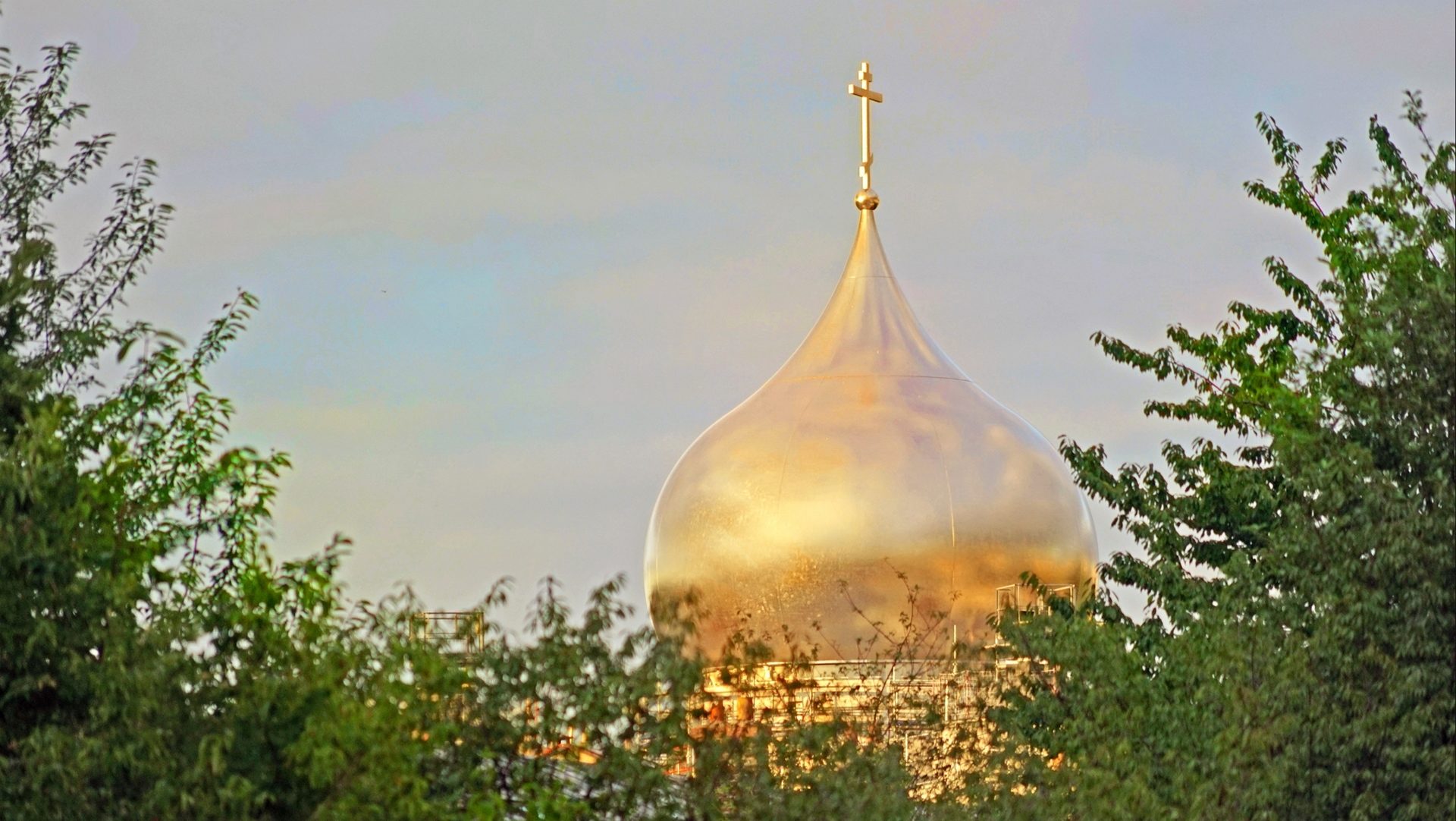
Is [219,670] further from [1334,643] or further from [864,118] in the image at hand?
[864,118]

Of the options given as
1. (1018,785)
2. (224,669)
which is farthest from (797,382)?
(224,669)

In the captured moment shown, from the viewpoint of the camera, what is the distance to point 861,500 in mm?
30000

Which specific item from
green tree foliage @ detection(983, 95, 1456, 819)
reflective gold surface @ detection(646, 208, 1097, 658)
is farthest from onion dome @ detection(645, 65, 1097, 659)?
green tree foliage @ detection(983, 95, 1456, 819)

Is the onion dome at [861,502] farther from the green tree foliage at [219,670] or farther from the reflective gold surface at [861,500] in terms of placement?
the green tree foliage at [219,670]

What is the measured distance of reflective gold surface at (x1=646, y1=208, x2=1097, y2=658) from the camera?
97.8 feet

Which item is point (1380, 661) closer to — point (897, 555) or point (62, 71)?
point (62, 71)

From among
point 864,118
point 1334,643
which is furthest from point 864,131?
point 1334,643

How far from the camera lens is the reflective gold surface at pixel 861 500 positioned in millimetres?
29812

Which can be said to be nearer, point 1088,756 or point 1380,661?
point 1380,661

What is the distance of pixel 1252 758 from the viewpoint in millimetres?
17719

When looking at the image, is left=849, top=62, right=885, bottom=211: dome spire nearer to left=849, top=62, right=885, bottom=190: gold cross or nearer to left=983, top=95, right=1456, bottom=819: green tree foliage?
left=849, top=62, right=885, bottom=190: gold cross

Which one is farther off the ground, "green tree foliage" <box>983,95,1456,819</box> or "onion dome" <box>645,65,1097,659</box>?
"onion dome" <box>645,65,1097,659</box>

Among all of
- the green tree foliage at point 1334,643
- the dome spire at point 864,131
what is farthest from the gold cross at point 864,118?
the green tree foliage at point 1334,643

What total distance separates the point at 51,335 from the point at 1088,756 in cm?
811
